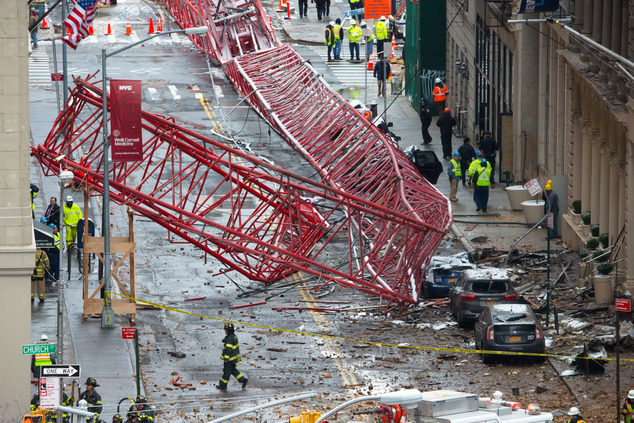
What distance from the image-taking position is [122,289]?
1499 inches

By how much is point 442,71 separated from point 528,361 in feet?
112

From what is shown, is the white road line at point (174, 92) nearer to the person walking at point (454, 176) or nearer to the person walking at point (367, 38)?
the person walking at point (367, 38)

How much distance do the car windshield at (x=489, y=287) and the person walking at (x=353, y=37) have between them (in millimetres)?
35952

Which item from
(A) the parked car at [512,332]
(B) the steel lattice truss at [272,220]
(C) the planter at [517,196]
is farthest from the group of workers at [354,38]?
(A) the parked car at [512,332]

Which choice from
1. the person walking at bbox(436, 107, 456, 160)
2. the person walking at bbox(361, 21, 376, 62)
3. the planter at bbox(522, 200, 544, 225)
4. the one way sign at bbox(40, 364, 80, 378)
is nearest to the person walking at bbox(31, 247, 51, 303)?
the one way sign at bbox(40, 364, 80, 378)

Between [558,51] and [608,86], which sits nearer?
[608,86]

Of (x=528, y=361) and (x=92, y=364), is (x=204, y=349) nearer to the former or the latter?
(x=92, y=364)

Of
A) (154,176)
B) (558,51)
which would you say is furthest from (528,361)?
(154,176)

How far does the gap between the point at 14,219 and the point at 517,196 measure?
21.9m

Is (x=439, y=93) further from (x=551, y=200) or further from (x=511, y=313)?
(x=511, y=313)

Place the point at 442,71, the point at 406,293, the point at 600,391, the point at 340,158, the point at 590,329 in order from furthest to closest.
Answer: the point at 442,71 → the point at 340,158 → the point at 406,293 → the point at 590,329 → the point at 600,391

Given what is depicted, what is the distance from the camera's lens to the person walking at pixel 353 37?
71312 millimetres

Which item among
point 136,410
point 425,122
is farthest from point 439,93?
point 136,410

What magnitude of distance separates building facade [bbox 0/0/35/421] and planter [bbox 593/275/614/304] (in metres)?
15.0
